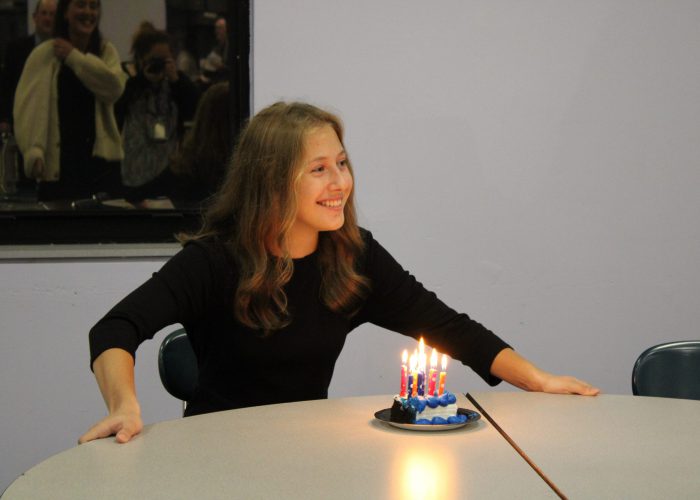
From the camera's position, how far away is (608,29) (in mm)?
3787

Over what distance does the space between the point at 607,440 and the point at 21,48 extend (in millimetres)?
2636

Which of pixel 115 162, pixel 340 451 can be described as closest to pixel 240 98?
pixel 115 162

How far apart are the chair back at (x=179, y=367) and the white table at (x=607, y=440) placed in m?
0.81

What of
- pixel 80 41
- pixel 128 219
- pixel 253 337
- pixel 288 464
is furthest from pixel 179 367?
pixel 80 41

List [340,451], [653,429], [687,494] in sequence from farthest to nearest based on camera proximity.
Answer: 1. [653,429]
2. [340,451]
3. [687,494]

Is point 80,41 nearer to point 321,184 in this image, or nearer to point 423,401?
point 321,184

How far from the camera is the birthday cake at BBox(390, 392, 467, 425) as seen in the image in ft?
5.91

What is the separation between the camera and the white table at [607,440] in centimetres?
149

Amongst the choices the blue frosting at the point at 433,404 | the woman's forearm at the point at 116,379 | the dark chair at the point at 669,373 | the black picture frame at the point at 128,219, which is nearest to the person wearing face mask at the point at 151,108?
the black picture frame at the point at 128,219

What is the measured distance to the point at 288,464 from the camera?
1564mm

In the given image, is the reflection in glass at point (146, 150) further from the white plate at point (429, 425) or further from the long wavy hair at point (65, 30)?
the white plate at point (429, 425)

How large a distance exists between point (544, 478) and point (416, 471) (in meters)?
0.20

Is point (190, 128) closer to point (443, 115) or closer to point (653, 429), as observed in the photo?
point (443, 115)

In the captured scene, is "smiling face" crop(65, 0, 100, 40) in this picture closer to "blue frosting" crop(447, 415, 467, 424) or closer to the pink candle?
the pink candle
